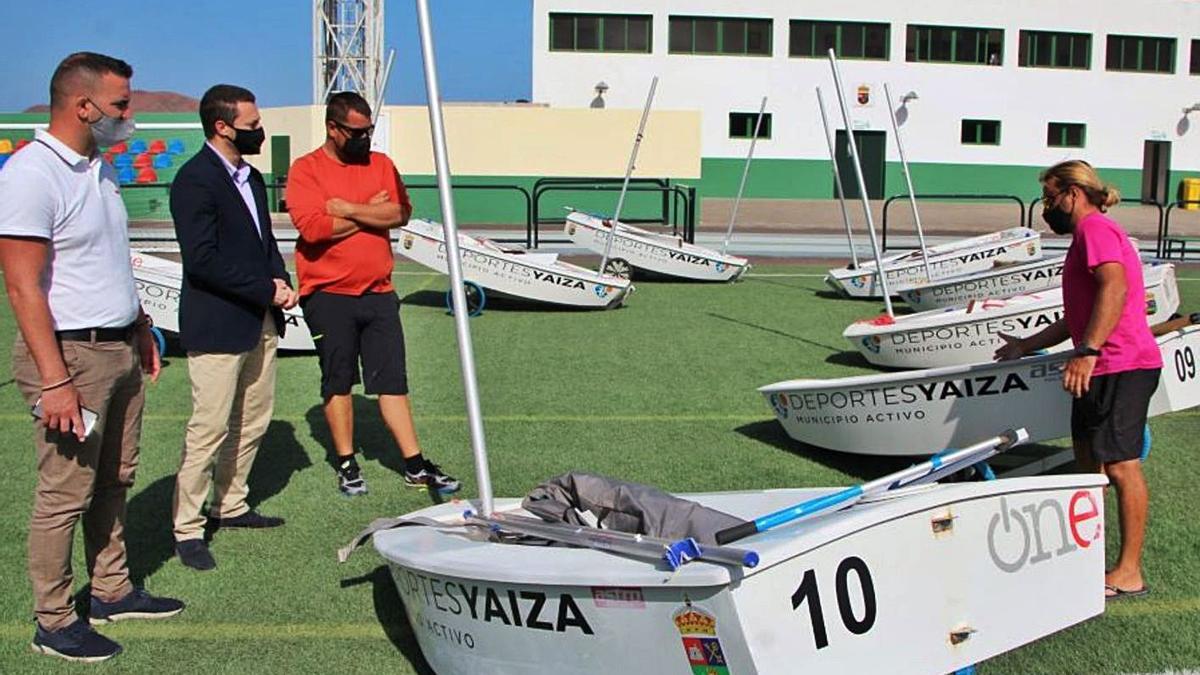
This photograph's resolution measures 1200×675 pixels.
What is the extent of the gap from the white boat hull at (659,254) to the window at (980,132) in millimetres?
29318

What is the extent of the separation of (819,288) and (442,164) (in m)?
12.5

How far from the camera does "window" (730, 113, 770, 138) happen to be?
41562 mm

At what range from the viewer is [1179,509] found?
6031 millimetres

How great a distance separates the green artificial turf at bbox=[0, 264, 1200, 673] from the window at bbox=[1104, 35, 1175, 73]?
120 ft

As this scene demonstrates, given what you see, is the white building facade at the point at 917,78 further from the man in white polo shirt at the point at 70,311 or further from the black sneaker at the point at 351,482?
the man in white polo shirt at the point at 70,311

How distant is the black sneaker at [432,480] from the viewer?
6285 mm

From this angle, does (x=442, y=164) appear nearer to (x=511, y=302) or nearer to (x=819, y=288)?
(x=511, y=302)

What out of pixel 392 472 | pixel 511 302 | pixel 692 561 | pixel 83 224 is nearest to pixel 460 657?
pixel 692 561

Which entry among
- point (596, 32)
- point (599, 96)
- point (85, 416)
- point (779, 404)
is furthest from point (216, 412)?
point (596, 32)

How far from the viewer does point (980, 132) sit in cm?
4347

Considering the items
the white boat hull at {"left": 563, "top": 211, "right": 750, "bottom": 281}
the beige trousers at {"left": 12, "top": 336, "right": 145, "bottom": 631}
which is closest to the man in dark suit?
the beige trousers at {"left": 12, "top": 336, "right": 145, "bottom": 631}

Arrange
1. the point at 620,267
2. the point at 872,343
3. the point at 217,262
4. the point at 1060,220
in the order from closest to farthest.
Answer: the point at 1060,220, the point at 217,262, the point at 872,343, the point at 620,267

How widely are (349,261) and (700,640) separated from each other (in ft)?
11.1

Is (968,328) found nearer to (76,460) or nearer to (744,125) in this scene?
(76,460)
